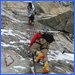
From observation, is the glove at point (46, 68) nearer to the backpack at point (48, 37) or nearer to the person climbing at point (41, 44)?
the person climbing at point (41, 44)

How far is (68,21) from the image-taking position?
21.9 m

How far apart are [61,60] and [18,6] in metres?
15.3

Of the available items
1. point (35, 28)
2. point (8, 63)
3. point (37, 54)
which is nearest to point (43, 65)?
point (37, 54)

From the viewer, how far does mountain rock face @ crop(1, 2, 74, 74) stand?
1236cm

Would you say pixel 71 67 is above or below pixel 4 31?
below

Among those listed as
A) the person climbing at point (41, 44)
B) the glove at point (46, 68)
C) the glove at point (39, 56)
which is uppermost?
the person climbing at point (41, 44)

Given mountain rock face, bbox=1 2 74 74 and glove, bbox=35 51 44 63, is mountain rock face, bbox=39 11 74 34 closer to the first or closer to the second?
mountain rock face, bbox=1 2 74 74

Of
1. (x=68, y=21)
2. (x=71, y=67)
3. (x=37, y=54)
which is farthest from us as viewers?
(x=68, y=21)

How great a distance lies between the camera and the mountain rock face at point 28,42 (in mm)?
12357

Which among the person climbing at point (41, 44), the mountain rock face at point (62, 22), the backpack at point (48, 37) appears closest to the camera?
the person climbing at point (41, 44)

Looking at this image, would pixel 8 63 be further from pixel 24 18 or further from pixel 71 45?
pixel 24 18

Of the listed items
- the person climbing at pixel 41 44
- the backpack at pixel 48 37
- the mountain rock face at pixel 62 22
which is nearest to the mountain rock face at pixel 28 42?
the mountain rock face at pixel 62 22

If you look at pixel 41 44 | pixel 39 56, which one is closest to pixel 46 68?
pixel 39 56

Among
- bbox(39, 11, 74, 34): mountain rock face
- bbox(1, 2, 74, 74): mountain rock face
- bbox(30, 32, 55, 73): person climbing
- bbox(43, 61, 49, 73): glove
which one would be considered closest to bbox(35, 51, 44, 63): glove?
bbox(30, 32, 55, 73): person climbing
